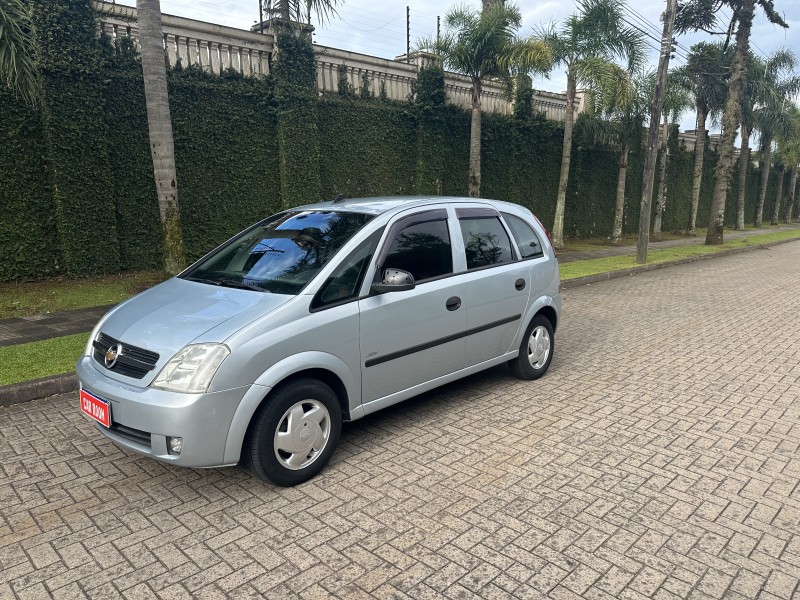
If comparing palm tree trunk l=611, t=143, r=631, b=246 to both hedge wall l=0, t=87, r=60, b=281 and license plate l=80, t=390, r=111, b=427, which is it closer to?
hedge wall l=0, t=87, r=60, b=281

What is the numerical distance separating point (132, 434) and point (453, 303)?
2.45 metres

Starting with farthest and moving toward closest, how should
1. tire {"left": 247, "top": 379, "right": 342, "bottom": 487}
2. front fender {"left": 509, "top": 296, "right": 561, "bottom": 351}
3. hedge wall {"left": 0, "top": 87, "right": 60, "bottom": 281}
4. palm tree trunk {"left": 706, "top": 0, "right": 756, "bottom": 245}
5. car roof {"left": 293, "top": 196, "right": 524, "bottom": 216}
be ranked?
1. palm tree trunk {"left": 706, "top": 0, "right": 756, "bottom": 245}
2. hedge wall {"left": 0, "top": 87, "right": 60, "bottom": 281}
3. front fender {"left": 509, "top": 296, "right": 561, "bottom": 351}
4. car roof {"left": 293, "top": 196, "right": 524, "bottom": 216}
5. tire {"left": 247, "top": 379, "right": 342, "bottom": 487}

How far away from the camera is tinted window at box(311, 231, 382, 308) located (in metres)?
3.77

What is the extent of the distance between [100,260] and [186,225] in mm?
1676

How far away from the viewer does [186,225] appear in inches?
434

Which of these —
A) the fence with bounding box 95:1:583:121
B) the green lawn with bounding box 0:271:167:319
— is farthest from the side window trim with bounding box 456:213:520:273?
the fence with bounding box 95:1:583:121

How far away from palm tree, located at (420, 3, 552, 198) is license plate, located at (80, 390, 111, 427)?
1212cm

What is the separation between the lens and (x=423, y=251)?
4480 millimetres

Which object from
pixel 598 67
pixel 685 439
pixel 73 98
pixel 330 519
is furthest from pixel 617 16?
pixel 330 519

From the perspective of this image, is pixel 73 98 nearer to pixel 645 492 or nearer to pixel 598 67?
pixel 645 492

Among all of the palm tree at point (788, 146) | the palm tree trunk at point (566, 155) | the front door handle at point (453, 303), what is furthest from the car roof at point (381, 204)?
the palm tree at point (788, 146)

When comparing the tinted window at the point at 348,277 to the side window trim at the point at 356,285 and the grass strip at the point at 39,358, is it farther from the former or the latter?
the grass strip at the point at 39,358

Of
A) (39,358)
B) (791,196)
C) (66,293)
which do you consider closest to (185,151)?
(66,293)

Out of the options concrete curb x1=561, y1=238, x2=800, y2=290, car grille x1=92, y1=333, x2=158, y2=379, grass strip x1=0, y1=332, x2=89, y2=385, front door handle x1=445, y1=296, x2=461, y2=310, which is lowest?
concrete curb x1=561, y1=238, x2=800, y2=290
